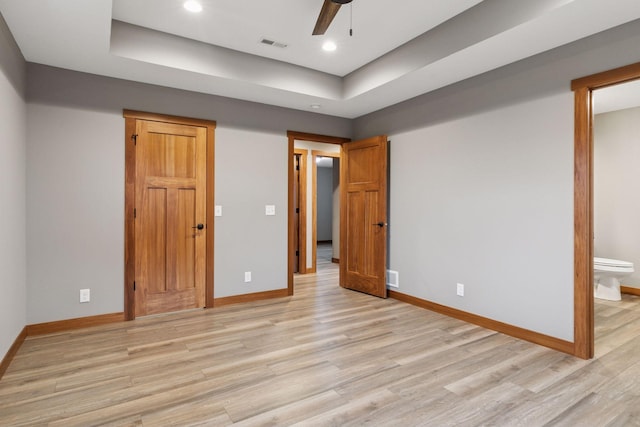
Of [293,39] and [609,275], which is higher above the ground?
[293,39]

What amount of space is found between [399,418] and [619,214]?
484 cm

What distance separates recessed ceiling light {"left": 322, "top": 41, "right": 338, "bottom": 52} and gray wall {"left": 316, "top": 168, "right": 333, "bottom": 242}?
7955 mm

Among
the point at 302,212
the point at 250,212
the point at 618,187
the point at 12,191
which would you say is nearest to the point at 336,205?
the point at 302,212

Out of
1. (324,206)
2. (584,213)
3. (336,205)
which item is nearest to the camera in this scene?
(584,213)

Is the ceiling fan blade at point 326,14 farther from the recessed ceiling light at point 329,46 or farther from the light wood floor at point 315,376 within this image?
the light wood floor at point 315,376

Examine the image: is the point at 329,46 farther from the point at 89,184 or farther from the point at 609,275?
the point at 609,275

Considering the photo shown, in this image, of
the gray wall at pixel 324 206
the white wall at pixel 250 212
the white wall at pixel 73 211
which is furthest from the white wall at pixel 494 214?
the gray wall at pixel 324 206

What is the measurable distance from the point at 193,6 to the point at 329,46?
4.26ft

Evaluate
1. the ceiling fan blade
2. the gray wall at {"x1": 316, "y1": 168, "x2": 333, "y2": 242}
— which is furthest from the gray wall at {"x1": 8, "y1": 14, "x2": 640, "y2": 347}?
the gray wall at {"x1": 316, "y1": 168, "x2": 333, "y2": 242}

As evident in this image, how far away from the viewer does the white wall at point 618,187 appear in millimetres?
4641

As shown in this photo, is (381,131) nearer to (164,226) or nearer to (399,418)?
(164,226)

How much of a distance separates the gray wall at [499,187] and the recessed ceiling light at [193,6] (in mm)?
2562

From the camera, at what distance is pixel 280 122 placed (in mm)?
4535

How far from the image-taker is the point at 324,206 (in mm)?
11570
